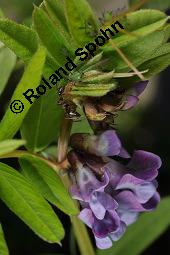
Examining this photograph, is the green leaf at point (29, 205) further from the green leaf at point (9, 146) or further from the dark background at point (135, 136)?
the dark background at point (135, 136)

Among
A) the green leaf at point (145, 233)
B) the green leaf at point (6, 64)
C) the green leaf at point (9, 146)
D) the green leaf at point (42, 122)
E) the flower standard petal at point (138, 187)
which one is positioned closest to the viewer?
the green leaf at point (9, 146)

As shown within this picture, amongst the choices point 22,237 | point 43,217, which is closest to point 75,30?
point 43,217

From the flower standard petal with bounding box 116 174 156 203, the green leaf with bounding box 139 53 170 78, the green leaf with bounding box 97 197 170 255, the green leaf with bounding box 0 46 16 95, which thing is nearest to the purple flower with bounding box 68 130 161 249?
the flower standard petal with bounding box 116 174 156 203

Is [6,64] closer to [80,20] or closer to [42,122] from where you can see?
[42,122]

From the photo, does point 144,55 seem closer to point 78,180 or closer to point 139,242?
point 78,180

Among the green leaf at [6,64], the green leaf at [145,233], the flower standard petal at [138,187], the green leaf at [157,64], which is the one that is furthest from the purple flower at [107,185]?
the green leaf at [145,233]
